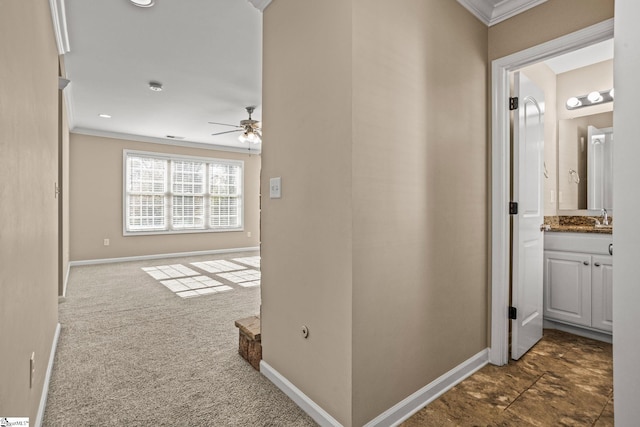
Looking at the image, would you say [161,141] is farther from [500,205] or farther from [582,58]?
[582,58]

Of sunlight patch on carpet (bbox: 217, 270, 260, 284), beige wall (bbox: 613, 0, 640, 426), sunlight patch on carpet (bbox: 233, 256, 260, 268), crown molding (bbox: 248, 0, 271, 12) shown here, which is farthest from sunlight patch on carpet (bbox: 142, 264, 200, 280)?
beige wall (bbox: 613, 0, 640, 426)

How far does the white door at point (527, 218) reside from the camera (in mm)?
2283

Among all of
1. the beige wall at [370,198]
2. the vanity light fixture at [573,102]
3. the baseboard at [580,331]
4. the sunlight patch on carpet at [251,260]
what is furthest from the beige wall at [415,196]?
the sunlight patch on carpet at [251,260]

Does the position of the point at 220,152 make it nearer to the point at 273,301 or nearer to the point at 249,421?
the point at 273,301

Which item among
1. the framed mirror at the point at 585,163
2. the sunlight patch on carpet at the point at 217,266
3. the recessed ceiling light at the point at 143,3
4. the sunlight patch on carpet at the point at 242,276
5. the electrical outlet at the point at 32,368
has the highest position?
the recessed ceiling light at the point at 143,3

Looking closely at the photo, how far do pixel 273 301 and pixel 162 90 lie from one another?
11.2 ft

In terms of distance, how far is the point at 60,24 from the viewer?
2.55m

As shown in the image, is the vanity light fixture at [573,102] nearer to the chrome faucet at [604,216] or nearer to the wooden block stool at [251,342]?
the chrome faucet at [604,216]

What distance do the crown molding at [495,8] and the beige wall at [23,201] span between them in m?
2.36

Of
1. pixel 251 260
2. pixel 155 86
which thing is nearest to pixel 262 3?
pixel 155 86

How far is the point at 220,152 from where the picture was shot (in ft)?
25.7

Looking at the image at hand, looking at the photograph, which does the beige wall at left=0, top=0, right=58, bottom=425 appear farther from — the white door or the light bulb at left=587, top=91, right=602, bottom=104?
the light bulb at left=587, top=91, right=602, bottom=104

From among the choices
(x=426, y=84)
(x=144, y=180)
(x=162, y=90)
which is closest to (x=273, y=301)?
(x=426, y=84)

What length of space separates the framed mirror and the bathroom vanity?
69 cm
